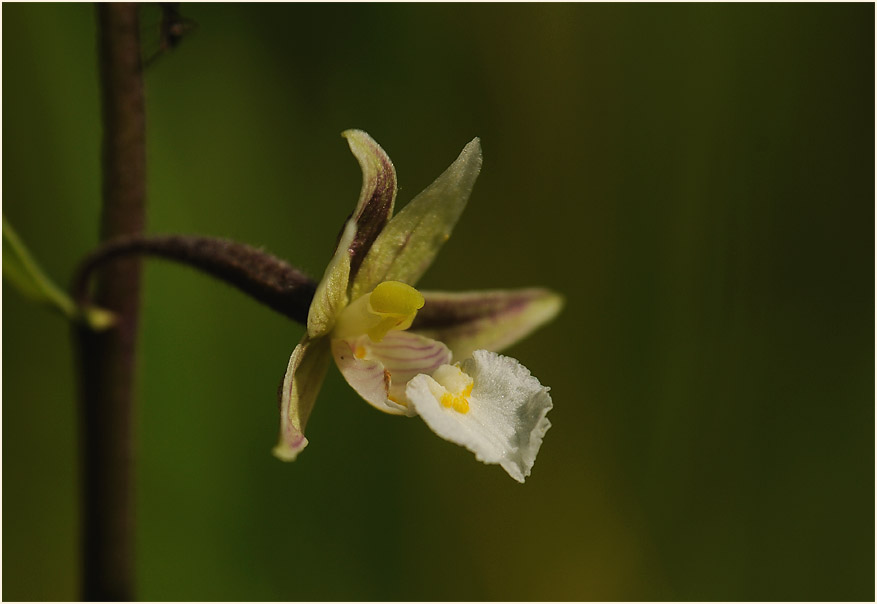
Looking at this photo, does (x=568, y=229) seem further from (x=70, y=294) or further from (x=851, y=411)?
(x=70, y=294)

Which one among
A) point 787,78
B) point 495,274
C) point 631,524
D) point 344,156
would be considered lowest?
point 631,524

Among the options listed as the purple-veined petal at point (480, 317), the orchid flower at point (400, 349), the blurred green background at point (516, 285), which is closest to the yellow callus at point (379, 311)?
the orchid flower at point (400, 349)

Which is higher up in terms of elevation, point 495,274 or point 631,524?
point 495,274

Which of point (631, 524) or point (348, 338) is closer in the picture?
point (348, 338)

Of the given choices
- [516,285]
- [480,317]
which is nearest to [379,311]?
[480,317]

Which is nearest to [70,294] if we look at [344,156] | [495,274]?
[344,156]

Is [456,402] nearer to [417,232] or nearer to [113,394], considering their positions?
[417,232]

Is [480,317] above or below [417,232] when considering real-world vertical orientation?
below
